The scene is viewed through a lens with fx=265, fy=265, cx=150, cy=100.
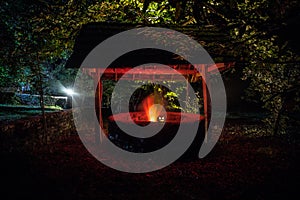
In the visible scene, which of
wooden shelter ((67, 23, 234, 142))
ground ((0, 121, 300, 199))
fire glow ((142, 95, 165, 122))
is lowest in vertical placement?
ground ((0, 121, 300, 199))

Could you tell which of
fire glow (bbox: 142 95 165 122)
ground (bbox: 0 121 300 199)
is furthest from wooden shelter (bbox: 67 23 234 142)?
ground (bbox: 0 121 300 199)

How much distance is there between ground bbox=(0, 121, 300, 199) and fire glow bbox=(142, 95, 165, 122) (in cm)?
298

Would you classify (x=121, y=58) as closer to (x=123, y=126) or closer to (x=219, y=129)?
(x=123, y=126)

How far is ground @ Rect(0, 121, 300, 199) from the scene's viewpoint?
5.57 meters

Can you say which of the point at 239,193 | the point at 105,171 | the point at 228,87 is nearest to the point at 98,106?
the point at 105,171

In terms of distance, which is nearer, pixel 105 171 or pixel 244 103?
pixel 105 171

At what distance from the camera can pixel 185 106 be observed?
13953mm

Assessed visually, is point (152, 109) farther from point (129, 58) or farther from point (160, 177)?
point (160, 177)

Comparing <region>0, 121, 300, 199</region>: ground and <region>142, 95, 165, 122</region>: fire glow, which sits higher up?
<region>142, 95, 165, 122</region>: fire glow

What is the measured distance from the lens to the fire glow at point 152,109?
1120 cm

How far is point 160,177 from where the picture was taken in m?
6.91

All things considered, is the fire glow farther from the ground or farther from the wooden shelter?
the ground

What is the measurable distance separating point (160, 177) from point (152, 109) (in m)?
4.85

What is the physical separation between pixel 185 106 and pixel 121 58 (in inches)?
251
